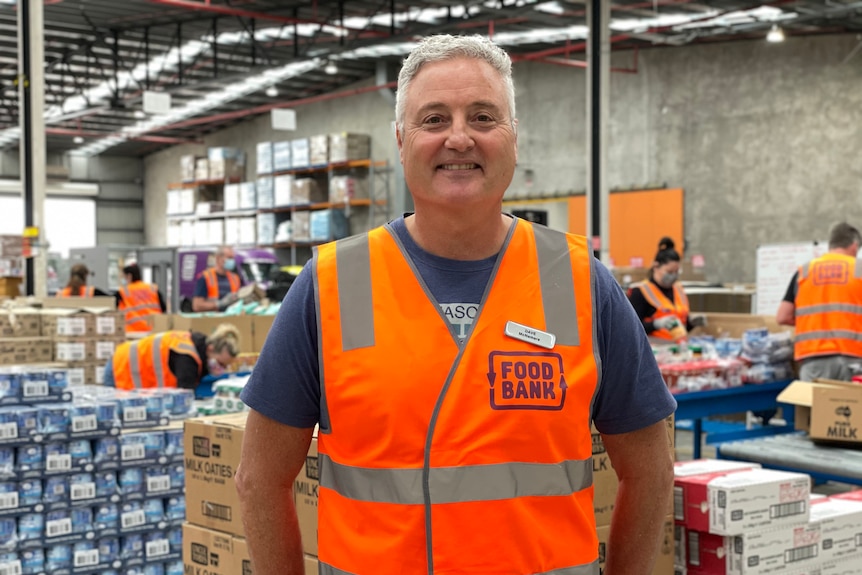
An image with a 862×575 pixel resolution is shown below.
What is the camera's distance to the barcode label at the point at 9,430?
15.5 ft

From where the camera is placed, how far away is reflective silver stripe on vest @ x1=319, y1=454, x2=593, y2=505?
173 cm

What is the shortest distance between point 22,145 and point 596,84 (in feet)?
22.4

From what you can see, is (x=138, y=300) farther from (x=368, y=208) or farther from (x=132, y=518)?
(x=368, y=208)

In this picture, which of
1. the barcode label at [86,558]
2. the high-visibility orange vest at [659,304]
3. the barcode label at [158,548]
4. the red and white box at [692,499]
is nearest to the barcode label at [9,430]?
the barcode label at [86,558]

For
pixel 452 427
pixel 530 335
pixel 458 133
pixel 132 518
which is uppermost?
pixel 458 133

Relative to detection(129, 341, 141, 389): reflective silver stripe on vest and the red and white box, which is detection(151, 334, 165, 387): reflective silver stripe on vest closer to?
detection(129, 341, 141, 389): reflective silver stripe on vest

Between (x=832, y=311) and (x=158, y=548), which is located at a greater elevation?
(x=832, y=311)

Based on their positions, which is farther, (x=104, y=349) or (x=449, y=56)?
(x=104, y=349)

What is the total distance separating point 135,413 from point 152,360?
1.41 meters

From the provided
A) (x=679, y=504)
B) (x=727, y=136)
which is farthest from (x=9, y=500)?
(x=727, y=136)

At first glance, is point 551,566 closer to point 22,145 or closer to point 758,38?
point 22,145

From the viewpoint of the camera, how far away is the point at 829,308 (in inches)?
293

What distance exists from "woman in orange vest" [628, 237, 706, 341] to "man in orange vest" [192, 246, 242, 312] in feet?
16.2

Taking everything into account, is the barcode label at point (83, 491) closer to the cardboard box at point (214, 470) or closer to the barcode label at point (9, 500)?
the barcode label at point (9, 500)
